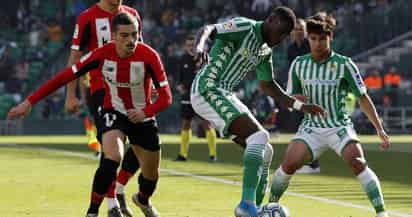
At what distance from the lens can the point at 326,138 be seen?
1157cm

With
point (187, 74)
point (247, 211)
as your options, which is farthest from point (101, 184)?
point (187, 74)

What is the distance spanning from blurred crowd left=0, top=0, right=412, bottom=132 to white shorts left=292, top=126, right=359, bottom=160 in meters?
26.1

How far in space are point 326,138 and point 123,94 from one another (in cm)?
187

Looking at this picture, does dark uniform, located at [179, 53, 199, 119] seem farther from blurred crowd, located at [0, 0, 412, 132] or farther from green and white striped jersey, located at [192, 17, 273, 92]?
blurred crowd, located at [0, 0, 412, 132]

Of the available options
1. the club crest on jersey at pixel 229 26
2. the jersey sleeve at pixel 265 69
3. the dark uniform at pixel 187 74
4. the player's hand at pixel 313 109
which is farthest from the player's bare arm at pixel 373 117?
the dark uniform at pixel 187 74

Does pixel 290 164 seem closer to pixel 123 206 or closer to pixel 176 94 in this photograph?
pixel 123 206

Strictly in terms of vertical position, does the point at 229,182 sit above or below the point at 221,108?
below

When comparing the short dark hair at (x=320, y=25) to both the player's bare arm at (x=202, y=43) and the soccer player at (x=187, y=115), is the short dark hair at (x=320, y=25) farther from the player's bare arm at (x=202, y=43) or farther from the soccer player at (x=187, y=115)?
the soccer player at (x=187, y=115)

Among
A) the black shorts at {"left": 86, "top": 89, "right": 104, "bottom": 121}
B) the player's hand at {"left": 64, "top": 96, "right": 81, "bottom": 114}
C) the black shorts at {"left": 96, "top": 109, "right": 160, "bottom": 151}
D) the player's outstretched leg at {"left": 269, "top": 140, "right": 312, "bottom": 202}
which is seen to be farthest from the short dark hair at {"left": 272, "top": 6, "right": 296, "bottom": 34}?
the player's hand at {"left": 64, "top": 96, "right": 81, "bottom": 114}

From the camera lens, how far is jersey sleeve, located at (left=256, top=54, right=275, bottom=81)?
11695mm

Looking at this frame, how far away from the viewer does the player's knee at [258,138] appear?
36.3ft

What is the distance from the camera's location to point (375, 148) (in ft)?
90.9

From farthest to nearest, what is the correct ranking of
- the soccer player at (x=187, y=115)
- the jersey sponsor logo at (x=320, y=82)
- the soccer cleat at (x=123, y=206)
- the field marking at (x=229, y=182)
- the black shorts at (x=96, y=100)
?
the soccer player at (x=187, y=115) → the field marking at (x=229, y=182) → the soccer cleat at (x=123, y=206) → the black shorts at (x=96, y=100) → the jersey sponsor logo at (x=320, y=82)

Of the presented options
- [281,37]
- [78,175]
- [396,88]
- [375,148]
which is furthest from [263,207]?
[396,88]
